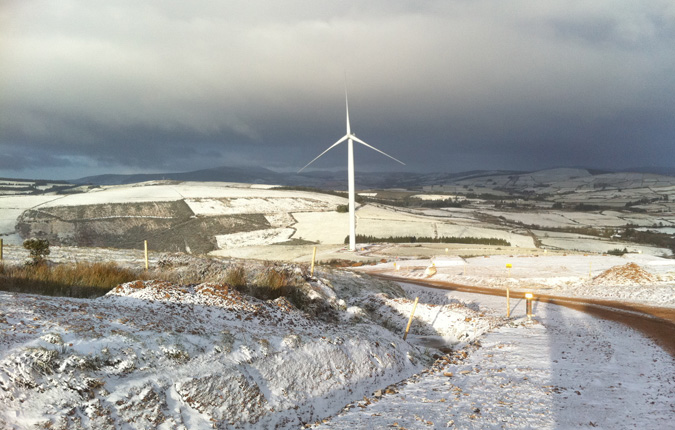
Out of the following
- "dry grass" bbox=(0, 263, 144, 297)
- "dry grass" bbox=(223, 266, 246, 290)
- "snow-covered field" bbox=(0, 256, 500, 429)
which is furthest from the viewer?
"dry grass" bbox=(223, 266, 246, 290)

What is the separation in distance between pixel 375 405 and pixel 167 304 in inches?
261

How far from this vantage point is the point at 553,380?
11266 mm

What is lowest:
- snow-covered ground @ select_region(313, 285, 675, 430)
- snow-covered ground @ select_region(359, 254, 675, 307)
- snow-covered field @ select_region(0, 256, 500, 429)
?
snow-covered ground @ select_region(359, 254, 675, 307)

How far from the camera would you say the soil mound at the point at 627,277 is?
100 ft

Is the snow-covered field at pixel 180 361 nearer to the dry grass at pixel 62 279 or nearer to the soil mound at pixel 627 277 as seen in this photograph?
the dry grass at pixel 62 279

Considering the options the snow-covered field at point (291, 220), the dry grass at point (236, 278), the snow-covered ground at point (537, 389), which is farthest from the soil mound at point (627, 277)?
the snow-covered field at point (291, 220)

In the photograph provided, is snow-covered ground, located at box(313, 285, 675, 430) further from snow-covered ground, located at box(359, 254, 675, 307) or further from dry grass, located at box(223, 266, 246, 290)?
snow-covered ground, located at box(359, 254, 675, 307)

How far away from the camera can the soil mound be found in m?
30.6

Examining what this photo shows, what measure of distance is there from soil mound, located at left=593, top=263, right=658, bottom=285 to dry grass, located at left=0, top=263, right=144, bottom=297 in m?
33.4

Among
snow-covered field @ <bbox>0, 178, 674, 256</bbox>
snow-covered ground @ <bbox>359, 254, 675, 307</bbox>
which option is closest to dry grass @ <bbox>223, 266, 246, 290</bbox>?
Result: snow-covered ground @ <bbox>359, 254, 675, 307</bbox>

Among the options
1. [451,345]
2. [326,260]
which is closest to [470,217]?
[326,260]

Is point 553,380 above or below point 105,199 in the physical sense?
below

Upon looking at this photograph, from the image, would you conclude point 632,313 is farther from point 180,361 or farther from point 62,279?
point 62,279

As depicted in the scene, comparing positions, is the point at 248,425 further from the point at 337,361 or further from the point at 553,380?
the point at 553,380
